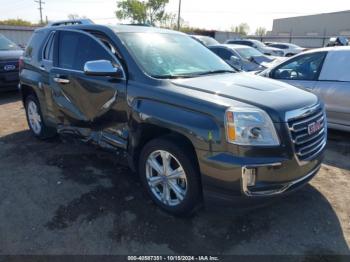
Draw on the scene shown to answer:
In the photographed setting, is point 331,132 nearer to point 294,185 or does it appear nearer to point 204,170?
point 294,185

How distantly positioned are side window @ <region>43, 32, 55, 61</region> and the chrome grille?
11.4 feet

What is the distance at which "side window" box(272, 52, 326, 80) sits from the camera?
560 cm

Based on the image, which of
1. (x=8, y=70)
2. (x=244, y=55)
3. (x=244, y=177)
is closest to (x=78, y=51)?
(x=244, y=177)

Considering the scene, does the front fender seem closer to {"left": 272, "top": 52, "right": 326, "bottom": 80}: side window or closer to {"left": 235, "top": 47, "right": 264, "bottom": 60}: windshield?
{"left": 272, "top": 52, "right": 326, "bottom": 80}: side window

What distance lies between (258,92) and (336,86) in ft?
9.36

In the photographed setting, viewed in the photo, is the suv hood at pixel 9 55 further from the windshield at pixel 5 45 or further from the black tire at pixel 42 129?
the black tire at pixel 42 129

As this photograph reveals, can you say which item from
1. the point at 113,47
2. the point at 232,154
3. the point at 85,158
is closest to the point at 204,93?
the point at 232,154

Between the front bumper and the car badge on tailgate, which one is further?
the car badge on tailgate

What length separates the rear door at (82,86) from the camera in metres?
3.64

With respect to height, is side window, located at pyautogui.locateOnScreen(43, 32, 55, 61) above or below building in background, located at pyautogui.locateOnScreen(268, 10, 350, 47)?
below

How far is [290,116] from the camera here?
2805mm

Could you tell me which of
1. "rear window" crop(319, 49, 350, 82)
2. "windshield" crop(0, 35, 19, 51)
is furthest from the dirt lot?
"windshield" crop(0, 35, 19, 51)

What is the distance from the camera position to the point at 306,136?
2.94m

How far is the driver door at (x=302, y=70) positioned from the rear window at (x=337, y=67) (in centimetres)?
Result: 10
